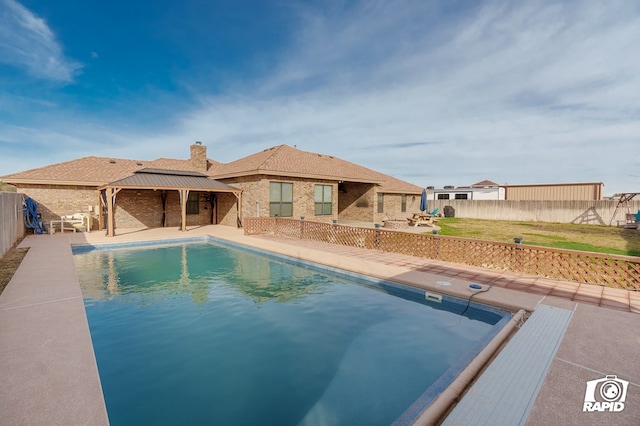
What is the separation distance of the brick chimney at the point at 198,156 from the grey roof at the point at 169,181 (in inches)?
113

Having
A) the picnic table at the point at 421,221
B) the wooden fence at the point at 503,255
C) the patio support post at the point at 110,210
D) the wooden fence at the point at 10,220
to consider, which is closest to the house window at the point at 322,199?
the wooden fence at the point at 503,255

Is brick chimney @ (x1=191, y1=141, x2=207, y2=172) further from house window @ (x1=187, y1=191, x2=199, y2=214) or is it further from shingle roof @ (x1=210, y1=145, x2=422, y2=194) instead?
house window @ (x1=187, y1=191, x2=199, y2=214)

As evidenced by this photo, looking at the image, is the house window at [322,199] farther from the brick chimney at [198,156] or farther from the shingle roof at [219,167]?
the brick chimney at [198,156]

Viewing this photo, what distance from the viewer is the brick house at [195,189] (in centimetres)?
1609

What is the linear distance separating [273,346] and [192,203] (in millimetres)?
17334

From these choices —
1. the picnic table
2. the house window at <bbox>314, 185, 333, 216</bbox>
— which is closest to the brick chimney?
the house window at <bbox>314, 185, 333, 216</bbox>

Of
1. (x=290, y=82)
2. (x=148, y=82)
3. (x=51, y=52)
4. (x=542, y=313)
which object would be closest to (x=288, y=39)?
(x=290, y=82)

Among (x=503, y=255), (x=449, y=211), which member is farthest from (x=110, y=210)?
(x=449, y=211)

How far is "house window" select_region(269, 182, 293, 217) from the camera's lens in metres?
17.0

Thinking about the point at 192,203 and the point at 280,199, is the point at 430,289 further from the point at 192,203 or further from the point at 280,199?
the point at 192,203

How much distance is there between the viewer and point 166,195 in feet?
62.9

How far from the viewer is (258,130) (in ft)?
81.0

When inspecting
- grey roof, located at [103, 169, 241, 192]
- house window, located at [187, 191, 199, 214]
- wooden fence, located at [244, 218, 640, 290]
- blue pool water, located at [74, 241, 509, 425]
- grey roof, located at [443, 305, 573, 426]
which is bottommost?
blue pool water, located at [74, 241, 509, 425]

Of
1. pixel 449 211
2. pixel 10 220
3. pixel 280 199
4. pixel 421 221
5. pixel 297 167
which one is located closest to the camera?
pixel 10 220
